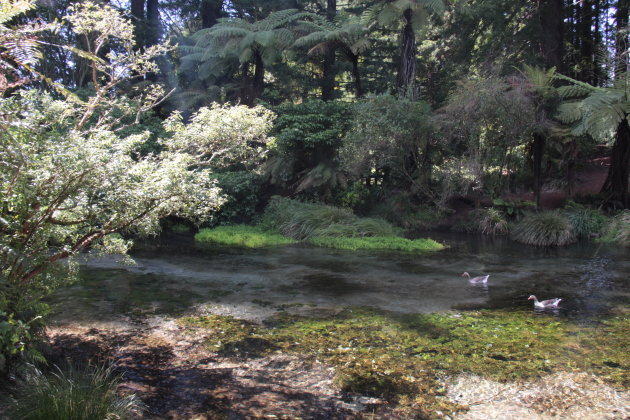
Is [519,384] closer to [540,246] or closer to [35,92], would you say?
[35,92]

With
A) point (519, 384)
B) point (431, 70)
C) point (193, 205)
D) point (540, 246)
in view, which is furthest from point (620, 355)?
point (431, 70)

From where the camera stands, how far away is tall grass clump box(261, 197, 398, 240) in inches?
499

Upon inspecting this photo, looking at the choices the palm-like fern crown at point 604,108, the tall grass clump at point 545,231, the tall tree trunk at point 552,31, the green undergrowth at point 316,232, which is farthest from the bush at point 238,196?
the tall tree trunk at point 552,31

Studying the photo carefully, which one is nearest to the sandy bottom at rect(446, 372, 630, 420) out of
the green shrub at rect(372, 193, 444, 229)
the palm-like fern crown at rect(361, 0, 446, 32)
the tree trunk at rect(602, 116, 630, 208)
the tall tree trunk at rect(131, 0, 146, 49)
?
the green shrub at rect(372, 193, 444, 229)

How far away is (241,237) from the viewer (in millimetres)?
12656

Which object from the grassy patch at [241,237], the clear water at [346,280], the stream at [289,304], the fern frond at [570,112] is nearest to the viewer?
the stream at [289,304]

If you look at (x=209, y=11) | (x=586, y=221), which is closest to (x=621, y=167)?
(x=586, y=221)

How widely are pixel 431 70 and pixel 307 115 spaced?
6.18m

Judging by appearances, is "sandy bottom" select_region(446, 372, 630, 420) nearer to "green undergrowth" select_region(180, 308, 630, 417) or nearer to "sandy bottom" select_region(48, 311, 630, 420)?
"sandy bottom" select_region(48, 311, 630, 420)

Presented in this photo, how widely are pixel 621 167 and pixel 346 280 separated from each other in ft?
34.1

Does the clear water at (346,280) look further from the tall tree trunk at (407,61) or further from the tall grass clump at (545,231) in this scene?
the tall tree trunk at (407,61)

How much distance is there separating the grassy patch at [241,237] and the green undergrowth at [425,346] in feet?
20.5

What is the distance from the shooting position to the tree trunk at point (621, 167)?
1379 cm

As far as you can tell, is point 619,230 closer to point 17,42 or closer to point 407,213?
point 407,213
